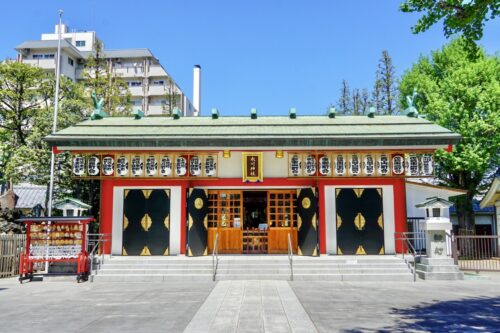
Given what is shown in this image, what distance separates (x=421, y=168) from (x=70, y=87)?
80.5 feet

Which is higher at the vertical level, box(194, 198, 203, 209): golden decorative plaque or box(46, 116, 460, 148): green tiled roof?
box(46, 116, 460, 148): green tiled roof

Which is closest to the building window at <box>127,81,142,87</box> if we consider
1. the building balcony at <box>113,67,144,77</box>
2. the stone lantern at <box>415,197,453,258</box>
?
the building balcony at <box>113,67,144,77</box>

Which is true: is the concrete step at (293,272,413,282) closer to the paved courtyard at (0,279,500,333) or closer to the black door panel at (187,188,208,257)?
the paved courtyard at (0,279,500,333)

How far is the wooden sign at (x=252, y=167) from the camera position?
1703cm

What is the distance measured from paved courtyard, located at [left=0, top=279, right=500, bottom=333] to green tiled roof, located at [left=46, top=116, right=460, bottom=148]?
223 inches

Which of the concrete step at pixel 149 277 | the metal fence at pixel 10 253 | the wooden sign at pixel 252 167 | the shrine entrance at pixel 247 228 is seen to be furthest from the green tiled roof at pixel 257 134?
the concrete step at pixel 149 277

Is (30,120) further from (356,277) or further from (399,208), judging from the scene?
(399,208)

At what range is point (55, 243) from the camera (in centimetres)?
1465

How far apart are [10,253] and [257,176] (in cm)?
1030

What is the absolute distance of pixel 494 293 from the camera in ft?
37.4

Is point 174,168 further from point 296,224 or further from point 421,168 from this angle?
point 421,168

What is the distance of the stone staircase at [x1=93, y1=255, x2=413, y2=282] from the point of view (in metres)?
14.3

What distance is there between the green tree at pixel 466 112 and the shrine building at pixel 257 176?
7468 mm

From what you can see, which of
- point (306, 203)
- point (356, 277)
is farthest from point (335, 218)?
point (356, 277)
